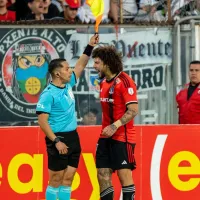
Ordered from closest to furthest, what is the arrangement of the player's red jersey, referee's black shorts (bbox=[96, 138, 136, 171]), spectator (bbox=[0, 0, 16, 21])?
the player's red jersey < referee's black shorts (bbox=[96, 138, 136, 171]) < spectator (bbox=[0, 0, 16, 21])

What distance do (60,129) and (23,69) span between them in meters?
3.24

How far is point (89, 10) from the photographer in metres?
14.3

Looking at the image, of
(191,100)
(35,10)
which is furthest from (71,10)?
(191,100)

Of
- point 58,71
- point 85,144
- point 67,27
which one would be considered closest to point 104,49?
point 58,71

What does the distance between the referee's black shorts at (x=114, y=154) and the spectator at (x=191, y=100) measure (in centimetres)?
199

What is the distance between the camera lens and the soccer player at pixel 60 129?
10847 millimetres

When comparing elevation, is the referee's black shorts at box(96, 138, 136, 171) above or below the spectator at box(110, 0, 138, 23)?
below

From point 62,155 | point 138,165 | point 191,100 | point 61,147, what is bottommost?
point 138,165

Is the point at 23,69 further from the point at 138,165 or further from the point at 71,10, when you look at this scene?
the point at 138,165

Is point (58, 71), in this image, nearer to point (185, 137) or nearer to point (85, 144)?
point (85, 144)

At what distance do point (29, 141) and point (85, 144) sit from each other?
774 mm

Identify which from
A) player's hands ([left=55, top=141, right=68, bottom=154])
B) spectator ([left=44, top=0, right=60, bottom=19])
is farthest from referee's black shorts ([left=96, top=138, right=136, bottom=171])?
spectator ([left=44, top=0, right=60, bottom=19])

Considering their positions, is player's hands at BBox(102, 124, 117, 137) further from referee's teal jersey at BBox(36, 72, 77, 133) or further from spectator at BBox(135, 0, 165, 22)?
spectator at BBox(135, 0, 165, 22)

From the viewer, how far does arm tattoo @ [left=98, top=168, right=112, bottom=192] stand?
425 inches
